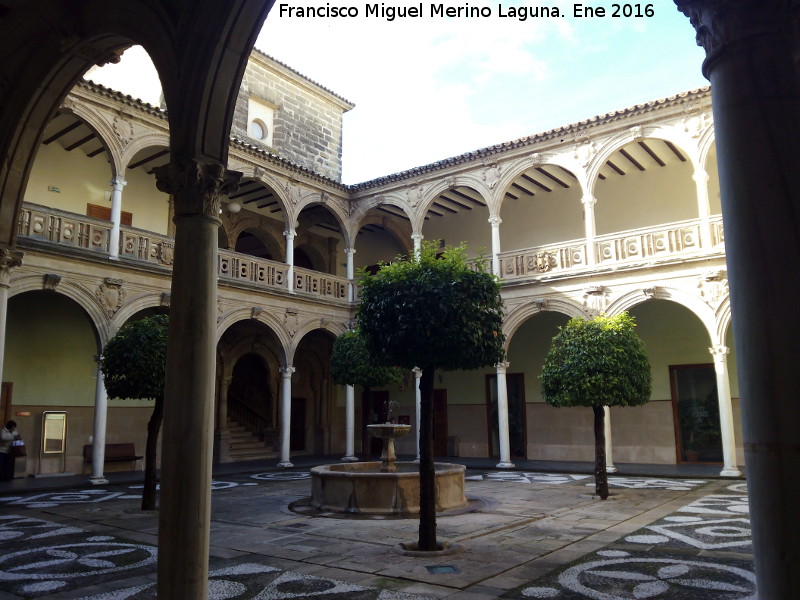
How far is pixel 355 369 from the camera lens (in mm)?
13547

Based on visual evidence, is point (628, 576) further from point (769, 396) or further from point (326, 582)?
point (769, 396)

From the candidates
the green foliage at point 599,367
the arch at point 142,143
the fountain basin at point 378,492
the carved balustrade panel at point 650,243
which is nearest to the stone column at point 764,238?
the fountain basin at point 378,492

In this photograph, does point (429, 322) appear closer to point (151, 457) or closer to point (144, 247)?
point (151, 457)

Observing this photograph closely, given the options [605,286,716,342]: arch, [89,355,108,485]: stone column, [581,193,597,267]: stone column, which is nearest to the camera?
[89,355,108,485]: stone column

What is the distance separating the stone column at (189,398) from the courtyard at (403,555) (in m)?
1.08

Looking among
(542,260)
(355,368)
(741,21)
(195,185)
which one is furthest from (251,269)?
(741,21)

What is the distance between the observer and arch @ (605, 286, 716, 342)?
13.1 meters

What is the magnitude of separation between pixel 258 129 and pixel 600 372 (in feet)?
46.8

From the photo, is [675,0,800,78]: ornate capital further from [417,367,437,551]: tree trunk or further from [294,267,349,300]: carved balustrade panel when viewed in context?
[294,267,349,300]: carved balustrade panel

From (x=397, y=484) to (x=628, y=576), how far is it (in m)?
3.85

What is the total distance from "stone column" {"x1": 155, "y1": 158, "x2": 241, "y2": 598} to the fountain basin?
479 cm

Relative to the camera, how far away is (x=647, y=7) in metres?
6.35

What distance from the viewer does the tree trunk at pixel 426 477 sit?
6.00 m

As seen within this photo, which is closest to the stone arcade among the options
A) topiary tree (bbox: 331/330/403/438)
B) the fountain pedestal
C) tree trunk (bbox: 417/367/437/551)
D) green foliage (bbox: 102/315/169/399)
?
topiary tree (bbox: 331/330/403/438)
